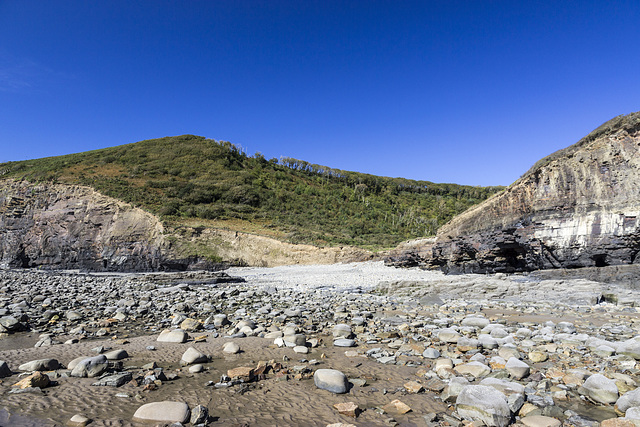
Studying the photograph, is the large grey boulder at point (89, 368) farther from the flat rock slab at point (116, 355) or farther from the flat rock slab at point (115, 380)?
the flat rock slab at point (116, 355)

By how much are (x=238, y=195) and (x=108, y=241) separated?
1890 centimetres

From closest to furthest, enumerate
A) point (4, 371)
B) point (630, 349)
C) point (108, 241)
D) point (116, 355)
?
point (4, 371), point (630, 349), point (116, 355), point (108, 241)

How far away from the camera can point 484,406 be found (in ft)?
10.5

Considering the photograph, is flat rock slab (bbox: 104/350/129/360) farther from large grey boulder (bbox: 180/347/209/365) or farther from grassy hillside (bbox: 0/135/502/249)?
grassy hillside (bbox: 0/135/502/249)

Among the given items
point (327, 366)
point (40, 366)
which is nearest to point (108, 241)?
point (40, 366)

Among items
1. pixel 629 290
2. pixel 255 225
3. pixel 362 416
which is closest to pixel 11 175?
pixel 255 225

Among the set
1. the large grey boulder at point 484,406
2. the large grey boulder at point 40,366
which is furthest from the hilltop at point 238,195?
the large grey boulder at point 484,406

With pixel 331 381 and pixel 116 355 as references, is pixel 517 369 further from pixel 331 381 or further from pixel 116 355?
pixel 116 355

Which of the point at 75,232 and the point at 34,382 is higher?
the point at 75,232

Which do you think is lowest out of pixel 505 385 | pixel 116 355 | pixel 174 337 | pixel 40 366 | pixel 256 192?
pixel 174 337

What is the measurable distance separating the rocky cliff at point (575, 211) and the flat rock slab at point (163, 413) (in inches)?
521

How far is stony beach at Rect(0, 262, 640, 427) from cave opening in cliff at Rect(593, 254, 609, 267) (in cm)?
145

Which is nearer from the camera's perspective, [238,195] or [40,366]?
[40,366]

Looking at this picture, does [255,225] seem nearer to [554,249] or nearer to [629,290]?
[554,249]
